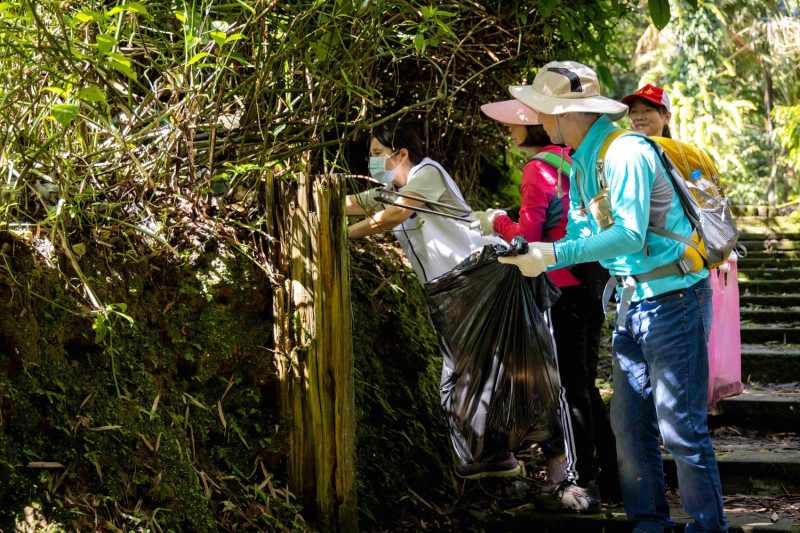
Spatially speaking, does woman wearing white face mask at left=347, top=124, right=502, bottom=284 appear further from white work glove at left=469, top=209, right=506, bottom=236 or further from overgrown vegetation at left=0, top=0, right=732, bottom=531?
overgrown vegetation at left=0, top=0, right=732, bottom=531

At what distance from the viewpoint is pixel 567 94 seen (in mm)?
2846

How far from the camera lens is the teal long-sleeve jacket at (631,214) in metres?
2.59

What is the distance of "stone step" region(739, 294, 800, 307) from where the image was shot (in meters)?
6.97

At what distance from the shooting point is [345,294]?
10.9 feet

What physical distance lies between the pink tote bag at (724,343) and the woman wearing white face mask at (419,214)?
3.67ft

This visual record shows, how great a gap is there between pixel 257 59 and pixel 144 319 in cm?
111

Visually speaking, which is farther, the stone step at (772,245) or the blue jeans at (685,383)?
the stone step at (772,245)

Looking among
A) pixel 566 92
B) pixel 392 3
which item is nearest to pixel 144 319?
pixel 392 3

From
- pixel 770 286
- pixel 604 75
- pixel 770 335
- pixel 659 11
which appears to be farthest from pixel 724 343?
pixel 770 286

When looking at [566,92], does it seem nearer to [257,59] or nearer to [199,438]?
[257,59]

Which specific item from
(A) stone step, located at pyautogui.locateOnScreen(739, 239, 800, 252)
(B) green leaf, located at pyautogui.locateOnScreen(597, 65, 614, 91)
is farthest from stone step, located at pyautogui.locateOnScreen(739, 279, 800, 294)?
(B) green leaf, located at pyautogui.locateOnScreen(597, 65, 614, 91)

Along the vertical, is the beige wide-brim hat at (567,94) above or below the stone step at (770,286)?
above

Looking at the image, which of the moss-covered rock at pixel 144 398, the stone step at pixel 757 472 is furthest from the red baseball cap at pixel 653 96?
the moss-covered rock at pixel 144 398

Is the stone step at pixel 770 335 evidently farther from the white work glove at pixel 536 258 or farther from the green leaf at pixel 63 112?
the green leaf at pixel 63 112
